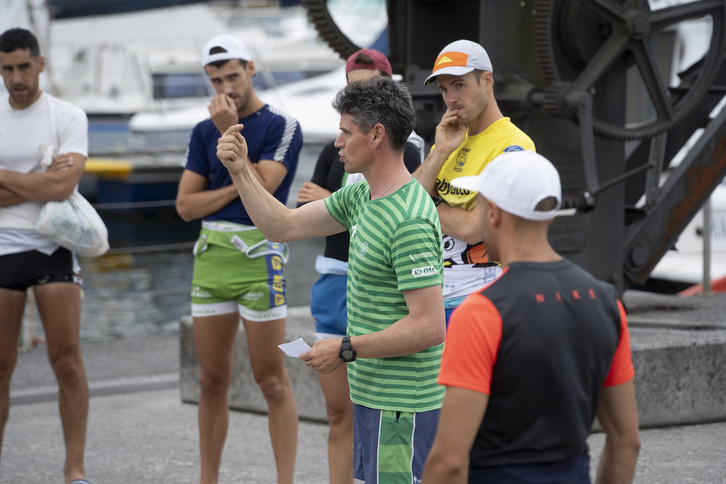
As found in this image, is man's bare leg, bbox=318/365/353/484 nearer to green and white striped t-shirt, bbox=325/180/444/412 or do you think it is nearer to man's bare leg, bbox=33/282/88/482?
green and white striped t-shirt, bbox=325/180/444/412

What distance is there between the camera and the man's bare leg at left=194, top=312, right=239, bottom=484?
3.91m

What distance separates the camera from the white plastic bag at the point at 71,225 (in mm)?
3955

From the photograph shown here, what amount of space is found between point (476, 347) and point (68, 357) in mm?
2779

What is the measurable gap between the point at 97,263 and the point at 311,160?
539cm

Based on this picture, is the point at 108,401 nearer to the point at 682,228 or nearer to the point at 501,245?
the point at 682,228

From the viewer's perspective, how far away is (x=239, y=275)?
3854 mm

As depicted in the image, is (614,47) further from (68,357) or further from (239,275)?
(68,357)

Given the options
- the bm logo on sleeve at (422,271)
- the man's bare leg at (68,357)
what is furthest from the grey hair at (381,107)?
the man's bare leg at (68,357)

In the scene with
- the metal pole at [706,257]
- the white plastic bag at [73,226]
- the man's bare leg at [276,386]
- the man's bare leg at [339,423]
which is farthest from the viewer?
the metal pole at [706,257]

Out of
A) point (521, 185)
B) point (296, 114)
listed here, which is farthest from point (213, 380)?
point (296, 114)

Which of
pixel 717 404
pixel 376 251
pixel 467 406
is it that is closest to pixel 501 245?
pixel 467 406

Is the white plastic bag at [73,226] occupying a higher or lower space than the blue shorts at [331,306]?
higher

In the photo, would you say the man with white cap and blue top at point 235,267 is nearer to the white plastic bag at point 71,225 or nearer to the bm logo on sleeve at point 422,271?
the white plastic bag at point 71,225

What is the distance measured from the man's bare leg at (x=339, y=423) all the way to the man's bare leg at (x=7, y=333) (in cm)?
155
